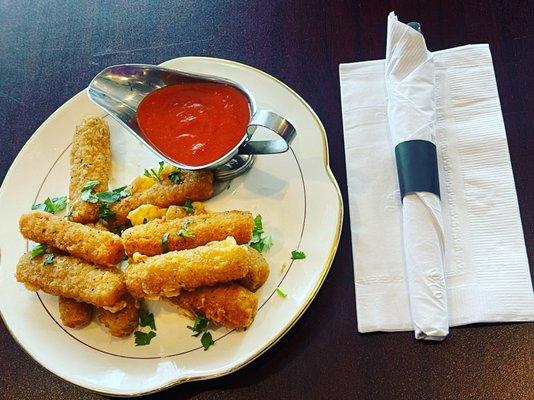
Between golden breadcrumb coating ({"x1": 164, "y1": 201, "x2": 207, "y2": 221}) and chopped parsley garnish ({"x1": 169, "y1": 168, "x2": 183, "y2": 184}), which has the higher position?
chopped parsley garnish ({"x1": 169, "y1": 168, "x2": 183, "y2": 184})

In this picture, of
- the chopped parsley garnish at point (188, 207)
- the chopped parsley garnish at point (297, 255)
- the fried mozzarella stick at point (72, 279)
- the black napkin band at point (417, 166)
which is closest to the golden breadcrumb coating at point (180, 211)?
the chopped parsley garnish at point (188, 207)

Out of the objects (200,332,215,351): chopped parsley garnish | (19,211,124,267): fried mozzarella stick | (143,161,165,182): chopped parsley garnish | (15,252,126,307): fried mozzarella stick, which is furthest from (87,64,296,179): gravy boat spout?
(200,332,215,351): chopped parsley garnish

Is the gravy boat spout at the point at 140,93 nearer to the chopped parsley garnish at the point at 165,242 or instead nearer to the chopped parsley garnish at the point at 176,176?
the chopped parsley garnish at the point at 176,176

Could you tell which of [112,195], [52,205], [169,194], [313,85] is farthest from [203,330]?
[313,85]

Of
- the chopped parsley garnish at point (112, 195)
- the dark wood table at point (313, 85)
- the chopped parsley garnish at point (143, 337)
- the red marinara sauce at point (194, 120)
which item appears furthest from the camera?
the chopped parsley garnish at point (112, 195)

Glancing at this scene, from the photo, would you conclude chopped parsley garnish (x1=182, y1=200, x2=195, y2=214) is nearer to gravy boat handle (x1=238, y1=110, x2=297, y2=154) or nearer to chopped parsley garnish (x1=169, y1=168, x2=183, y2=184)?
chopped parsley garnish (x1=169, y1=168, x2=183, y2=184)

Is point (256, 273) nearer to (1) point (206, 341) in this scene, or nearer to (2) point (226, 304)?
(2) point (226, 304)

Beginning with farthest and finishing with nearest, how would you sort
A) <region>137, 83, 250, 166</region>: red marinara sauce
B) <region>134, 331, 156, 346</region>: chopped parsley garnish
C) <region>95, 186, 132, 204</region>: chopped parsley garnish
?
<region>95, 186, 132, 204</region>: chopped parsley garnish < <region>137, 83, 250, 166</region>: red marinara sauce < <region>134, 331, 156, 346</region>: chopped parsley garnish
